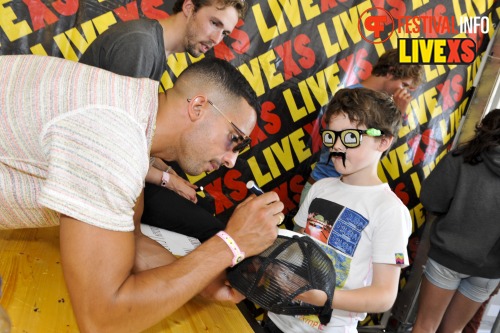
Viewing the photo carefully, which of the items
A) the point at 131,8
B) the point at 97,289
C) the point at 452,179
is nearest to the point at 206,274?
the point at 97,289

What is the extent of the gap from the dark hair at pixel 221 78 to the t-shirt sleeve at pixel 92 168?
0.46 metres

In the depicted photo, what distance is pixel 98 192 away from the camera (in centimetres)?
95

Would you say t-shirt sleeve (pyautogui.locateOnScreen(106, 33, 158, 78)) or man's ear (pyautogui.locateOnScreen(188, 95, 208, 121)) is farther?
t-shirt sleeve (pyautogui.locateOnScreen(106, 33, 158, 78))

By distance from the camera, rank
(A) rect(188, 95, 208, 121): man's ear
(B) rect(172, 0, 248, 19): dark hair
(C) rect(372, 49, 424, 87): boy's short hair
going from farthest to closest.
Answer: (C) rect(372, 49, 424, 87): boy's short hair, (B) rect(172, 0, 248, 19): dark hair, (A) rect(188, 95, 208, 121): man's ear

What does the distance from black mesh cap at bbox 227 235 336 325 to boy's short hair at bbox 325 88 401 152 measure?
0.91 m

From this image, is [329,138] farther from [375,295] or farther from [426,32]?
[426,32]

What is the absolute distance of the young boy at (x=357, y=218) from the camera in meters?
1.54

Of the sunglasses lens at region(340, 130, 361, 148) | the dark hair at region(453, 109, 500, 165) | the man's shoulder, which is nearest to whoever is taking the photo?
the sunglasses lens at region(340, 130, 361, 148)

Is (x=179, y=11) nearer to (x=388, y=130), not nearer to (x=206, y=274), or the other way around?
(x=388, y=130)

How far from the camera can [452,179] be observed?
261cm

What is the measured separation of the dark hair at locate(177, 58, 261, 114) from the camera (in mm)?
1399

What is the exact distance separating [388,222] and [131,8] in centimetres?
214

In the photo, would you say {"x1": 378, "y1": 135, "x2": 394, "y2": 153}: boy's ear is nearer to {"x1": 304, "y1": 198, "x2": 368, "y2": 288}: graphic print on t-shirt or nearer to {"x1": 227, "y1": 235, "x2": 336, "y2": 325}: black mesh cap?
{"x1": 304, "y1": 198, "x2": 368, "y2": 288}: graphic print on t-shirt

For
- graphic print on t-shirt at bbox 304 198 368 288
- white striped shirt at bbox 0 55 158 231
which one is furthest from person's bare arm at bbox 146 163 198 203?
white striped shirt at bbox 0 55 158 231
